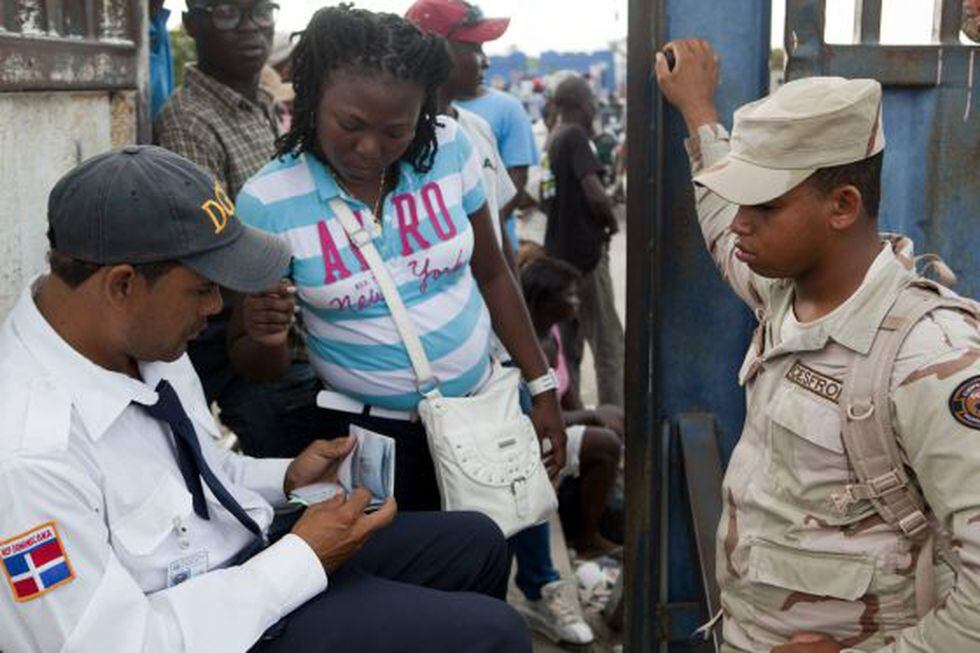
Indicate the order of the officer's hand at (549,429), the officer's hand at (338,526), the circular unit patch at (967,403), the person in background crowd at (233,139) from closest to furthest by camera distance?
the circular unit patch at (967,403), the officer's hand at (338,526), the officer's hand at (549,429), the person in background crowd at (233,139)

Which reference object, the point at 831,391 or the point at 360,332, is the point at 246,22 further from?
the point at 831,391

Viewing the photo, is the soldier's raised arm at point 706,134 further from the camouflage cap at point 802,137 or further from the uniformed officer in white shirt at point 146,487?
the uniformed officer in white shirt at point 146,487

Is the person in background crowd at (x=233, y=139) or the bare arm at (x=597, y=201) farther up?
the person in background crowd at (x=233, y=139)

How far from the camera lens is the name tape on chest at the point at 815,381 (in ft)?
5.56

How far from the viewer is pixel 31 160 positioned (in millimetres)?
2271

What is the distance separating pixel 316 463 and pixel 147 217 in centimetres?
71

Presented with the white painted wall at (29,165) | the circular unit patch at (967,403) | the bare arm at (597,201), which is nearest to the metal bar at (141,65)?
the white painted wall at (29,165)

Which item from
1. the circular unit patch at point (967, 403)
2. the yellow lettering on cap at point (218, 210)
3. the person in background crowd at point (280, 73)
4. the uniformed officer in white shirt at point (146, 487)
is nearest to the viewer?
the circular unit patch at point (967, 403)

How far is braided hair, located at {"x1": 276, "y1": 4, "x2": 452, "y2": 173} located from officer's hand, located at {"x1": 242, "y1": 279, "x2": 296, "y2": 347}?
336mm

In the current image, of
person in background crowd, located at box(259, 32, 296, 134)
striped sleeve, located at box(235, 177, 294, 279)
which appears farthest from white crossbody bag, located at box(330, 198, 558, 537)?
person in background crowd, located at box(259, 32, 296, 134)

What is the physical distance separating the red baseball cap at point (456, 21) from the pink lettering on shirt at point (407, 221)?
1.57m

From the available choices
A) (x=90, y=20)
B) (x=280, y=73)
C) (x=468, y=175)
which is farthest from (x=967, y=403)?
(x=280, y=73)

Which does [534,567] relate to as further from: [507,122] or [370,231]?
[507,122]

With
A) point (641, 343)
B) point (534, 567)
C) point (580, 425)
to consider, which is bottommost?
point (534, 567)
